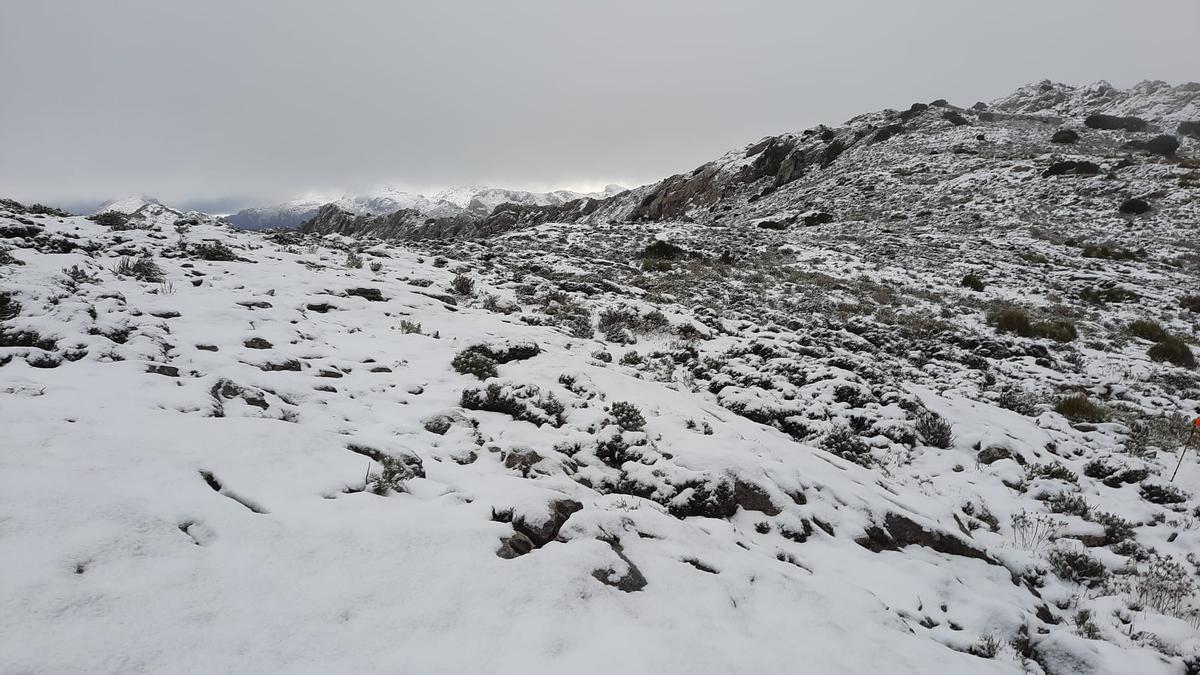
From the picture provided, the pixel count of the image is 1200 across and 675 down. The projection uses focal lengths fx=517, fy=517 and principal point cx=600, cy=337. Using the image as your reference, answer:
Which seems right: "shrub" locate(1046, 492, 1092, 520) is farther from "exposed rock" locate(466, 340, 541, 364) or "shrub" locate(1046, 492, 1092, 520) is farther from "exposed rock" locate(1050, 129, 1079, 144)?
"exposed rock" locate(1050, 129, 1079, 144)

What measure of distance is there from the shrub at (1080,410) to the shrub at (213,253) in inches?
631

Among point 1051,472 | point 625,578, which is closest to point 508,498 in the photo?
point 625,578

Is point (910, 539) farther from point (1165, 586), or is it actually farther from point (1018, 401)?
point (1018, 401)

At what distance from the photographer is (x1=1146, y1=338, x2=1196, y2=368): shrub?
1123 centimetres

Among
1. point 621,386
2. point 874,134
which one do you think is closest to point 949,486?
point 621,386

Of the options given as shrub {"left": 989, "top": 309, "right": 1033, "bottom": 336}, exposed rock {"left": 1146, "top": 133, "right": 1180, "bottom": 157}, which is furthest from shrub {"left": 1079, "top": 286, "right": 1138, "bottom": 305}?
exposed rock {"left": 1146, "top": 133, "right": 1180, "bottom": 157}

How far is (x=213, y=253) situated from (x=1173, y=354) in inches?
822

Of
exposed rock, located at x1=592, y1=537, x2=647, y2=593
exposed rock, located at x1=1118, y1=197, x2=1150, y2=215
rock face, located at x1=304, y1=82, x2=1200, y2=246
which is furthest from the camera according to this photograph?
rock face, located at x1=304, y1=82, x2=1200, y2=246

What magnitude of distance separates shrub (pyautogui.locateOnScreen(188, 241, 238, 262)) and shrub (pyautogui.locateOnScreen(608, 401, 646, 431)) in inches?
381

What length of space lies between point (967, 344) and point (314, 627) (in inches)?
532

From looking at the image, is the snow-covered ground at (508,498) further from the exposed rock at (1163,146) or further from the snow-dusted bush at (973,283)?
the exposed rock at (1163,146)

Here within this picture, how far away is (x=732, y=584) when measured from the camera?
12.3 feet

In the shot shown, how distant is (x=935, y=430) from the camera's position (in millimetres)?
7398

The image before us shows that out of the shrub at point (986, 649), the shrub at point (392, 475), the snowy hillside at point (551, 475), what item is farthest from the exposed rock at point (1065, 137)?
the shrub at point (392, 475)
